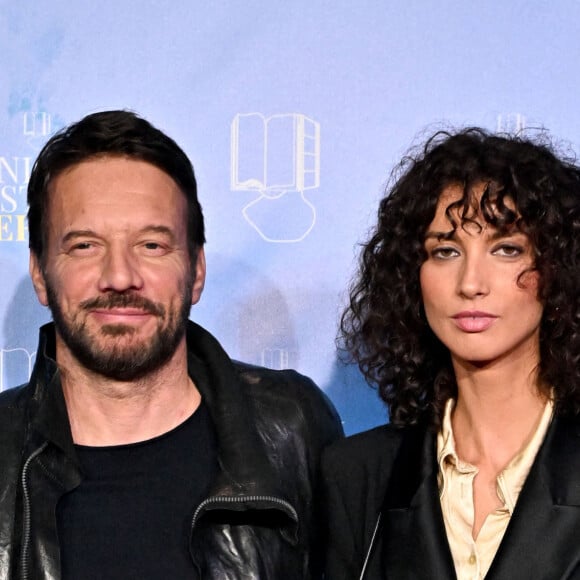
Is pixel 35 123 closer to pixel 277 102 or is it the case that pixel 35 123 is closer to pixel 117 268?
pixel 277 102

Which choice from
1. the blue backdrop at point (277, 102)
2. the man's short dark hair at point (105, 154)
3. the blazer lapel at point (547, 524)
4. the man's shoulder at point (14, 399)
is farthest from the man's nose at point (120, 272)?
the blazer lapel at point (547, 524)

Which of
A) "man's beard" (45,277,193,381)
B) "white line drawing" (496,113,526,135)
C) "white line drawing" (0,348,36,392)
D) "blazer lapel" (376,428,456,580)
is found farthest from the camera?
"white line drawing" (0,348,36,392)

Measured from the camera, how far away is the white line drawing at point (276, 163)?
8.55 feet

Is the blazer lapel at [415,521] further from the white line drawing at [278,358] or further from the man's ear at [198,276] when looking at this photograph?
the white line drawing at [278,358]

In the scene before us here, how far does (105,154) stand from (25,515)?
71cm

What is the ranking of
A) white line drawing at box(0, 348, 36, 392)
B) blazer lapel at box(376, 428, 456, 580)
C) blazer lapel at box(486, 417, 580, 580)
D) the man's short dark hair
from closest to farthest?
blazer lapel at box(486, 417, 580, 580) < blazer lapel at box(376, 428, 456, 580) < the man's short dark hair < white line drawing at box(0, 348, 36, 392)

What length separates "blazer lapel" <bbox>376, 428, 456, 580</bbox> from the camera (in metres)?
1.88

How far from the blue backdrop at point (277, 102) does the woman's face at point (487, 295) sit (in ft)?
2.21

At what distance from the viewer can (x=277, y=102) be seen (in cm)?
261

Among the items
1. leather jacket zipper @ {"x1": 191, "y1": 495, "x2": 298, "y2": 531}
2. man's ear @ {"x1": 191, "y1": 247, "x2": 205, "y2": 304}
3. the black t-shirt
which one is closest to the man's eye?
man's ear @ {"x1": 191, "y1": 247, "x2": 205, "y2": 304}

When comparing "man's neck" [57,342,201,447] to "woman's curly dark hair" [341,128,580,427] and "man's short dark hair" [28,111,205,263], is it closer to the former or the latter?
"man's short dark hair" [28,111,205,263]

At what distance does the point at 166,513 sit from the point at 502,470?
1.97ft

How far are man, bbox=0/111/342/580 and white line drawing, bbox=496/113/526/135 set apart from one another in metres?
0.74

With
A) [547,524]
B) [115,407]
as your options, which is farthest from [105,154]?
[547,524]
